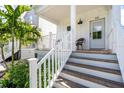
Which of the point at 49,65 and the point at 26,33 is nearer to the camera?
the point at 49,65

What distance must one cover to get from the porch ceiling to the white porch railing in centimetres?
260

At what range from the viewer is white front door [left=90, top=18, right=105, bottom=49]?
8.13 m

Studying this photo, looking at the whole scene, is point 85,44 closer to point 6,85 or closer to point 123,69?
point 6,85

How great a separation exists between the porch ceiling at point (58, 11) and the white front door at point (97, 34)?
29.9 inches

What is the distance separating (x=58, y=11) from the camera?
956 cm

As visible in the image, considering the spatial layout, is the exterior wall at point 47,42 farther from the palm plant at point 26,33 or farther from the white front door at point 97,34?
the white front door at point 97,34

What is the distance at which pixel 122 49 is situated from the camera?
144 inches

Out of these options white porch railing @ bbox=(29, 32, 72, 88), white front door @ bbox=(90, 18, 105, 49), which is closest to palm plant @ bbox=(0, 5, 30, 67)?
white porch railing @ bbox=(29, 32, 72, 88)

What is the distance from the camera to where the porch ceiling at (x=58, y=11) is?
8516 mm

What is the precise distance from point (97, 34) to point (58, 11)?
2.55 m

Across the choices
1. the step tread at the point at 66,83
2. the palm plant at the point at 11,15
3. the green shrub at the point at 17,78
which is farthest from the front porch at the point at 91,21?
the step tread at the point at 66,83

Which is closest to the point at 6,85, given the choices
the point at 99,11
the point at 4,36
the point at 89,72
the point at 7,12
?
the point at 4,36

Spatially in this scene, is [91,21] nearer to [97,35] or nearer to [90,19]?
[90,19]

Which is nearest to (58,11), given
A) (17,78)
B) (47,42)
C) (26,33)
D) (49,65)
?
(47,42)
